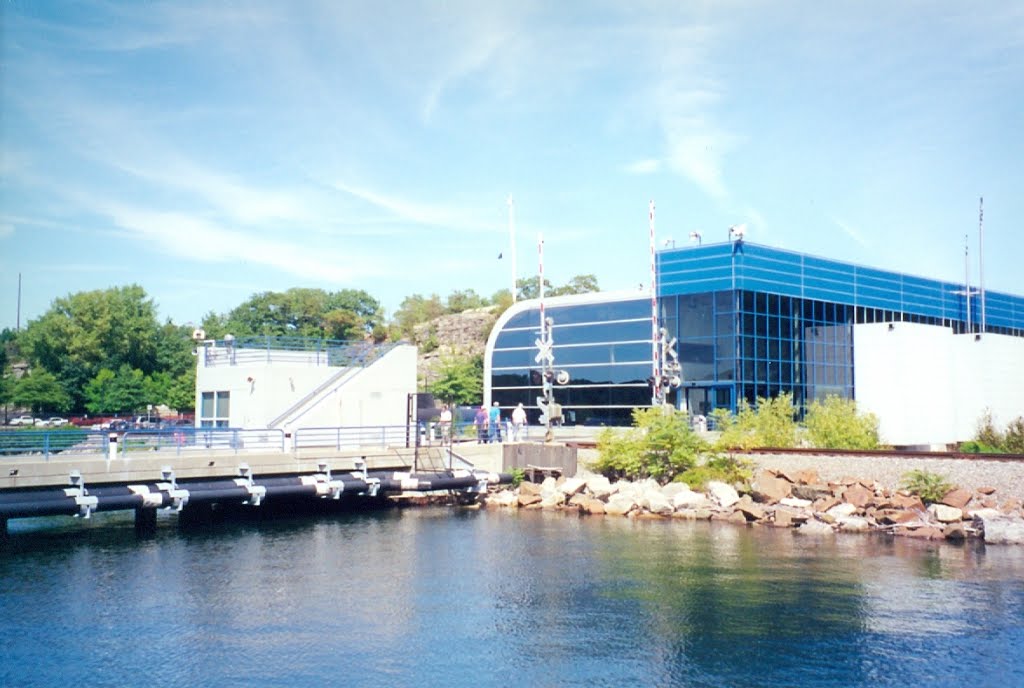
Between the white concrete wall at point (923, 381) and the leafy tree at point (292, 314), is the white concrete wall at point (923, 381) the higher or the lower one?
the lower one

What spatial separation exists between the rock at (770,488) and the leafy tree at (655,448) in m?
3.11

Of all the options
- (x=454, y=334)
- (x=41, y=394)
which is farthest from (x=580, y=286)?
(x=41, y=394)

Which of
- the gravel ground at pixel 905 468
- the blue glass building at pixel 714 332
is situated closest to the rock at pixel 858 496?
the gravel ground at pixel 905 468

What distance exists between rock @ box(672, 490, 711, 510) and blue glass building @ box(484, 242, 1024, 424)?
14.2 m

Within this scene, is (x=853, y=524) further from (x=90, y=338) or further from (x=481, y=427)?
(x=90, y=338)

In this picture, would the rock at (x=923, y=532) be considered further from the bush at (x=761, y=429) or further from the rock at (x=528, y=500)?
the rock at (x=528, y=500)

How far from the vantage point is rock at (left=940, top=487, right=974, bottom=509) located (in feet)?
A: 103

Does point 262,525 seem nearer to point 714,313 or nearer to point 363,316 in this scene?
point 714,313

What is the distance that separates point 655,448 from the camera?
39.0 meters

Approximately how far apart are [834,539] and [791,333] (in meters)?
24.0

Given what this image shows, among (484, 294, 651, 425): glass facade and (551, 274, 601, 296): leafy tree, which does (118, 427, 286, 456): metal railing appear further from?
(551, 274, 601, 296): leafy tree

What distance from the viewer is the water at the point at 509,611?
16.7 metres

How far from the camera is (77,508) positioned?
28219mm

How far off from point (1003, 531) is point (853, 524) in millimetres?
4453
